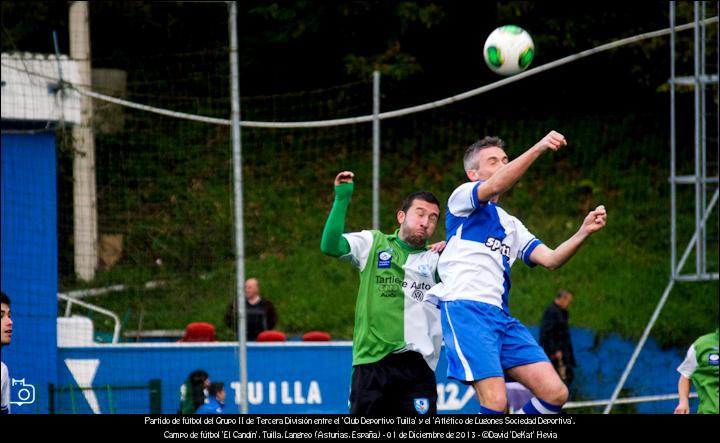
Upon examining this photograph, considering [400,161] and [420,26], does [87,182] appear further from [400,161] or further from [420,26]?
[420,26]

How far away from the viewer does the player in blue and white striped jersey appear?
23.5 ft

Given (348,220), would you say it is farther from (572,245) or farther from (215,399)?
(572,245)

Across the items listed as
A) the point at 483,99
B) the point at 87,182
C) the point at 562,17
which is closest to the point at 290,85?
the point at 483,99

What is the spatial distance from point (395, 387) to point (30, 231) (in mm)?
5880

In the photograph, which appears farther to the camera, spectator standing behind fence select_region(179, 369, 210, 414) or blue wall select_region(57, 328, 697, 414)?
blue wall select_region(57, 328, 697, 414)

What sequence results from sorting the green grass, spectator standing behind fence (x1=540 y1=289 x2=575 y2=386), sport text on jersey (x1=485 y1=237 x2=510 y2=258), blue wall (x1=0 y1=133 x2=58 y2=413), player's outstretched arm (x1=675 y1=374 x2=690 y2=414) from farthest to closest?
the green grass → spectator standing behind fence (x1=540 y1=289 x2=575 y2=386) → blue wall (x1=0 y1=133 x2=58 y2=413) → player's outstretched arm (x1=675 y1=374 x2=690 y2=414) → sport text on jersey (x1=485 y1=237 x2=510 y2=258)

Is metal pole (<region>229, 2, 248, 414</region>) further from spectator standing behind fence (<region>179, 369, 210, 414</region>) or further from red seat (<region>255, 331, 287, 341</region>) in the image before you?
red seat (<region>255, 331, 287, 341</region>)

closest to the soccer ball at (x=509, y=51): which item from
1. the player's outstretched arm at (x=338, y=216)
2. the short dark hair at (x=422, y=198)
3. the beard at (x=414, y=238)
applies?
the short dark hair at (x=422, y=198)

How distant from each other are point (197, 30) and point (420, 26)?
12.2 ft

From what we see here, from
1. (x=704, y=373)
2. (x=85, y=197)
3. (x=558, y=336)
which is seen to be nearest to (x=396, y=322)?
(x=704, y=373)

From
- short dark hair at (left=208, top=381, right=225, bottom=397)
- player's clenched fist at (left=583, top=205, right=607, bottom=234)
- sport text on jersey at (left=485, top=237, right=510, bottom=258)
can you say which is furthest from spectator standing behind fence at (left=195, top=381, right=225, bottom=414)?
player's clenched fist at (left=583, top=205, right=607, bottom=234)

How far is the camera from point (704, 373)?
10.6m

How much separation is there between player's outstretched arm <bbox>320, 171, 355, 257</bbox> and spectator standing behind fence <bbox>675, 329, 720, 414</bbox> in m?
4.11

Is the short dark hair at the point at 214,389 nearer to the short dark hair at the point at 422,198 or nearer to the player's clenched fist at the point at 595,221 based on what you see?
the short dark hair at the point at 422,198
